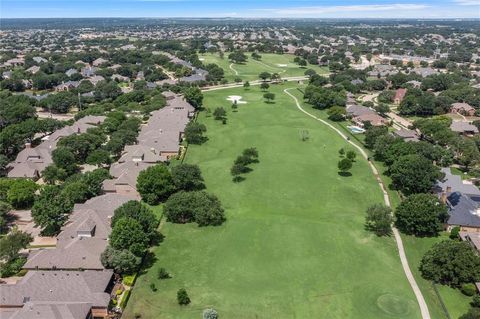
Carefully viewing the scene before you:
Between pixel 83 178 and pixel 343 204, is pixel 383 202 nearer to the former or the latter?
pixel 343 204

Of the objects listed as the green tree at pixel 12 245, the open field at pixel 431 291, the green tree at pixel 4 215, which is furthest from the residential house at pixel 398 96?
the green tree at pixel 12 245

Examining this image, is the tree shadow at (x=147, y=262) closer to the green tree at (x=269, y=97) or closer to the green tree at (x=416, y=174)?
the green tree at (x=416, y=174)

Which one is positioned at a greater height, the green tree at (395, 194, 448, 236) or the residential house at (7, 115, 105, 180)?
the residential house at (7, 115, 105, 180)

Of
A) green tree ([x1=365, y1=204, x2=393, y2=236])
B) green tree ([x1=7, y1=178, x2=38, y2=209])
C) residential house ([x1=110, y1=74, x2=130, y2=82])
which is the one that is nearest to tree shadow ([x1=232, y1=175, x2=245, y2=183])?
green tree ([x1=365, y1=204, x2=393, y2=236])

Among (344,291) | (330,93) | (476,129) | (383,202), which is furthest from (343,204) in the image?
(330,93)

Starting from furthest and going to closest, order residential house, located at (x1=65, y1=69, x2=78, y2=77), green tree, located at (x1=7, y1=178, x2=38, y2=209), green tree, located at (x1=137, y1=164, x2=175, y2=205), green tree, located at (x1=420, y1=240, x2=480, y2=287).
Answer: residential house, located at (x1=65, y1=69, x2=78, y2=77)
green tree, located at (x1=137, y1=164, x2=175, y2=205)
green tree, located at (x1=7, y1=178, x2=38, y2=209)
green tree, located at (x1=420, y1=240, x2=480, y2=287)

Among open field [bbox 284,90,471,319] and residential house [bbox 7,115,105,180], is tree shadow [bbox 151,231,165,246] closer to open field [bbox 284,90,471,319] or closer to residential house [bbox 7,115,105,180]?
residential house [bbox 7,115,105,180]
